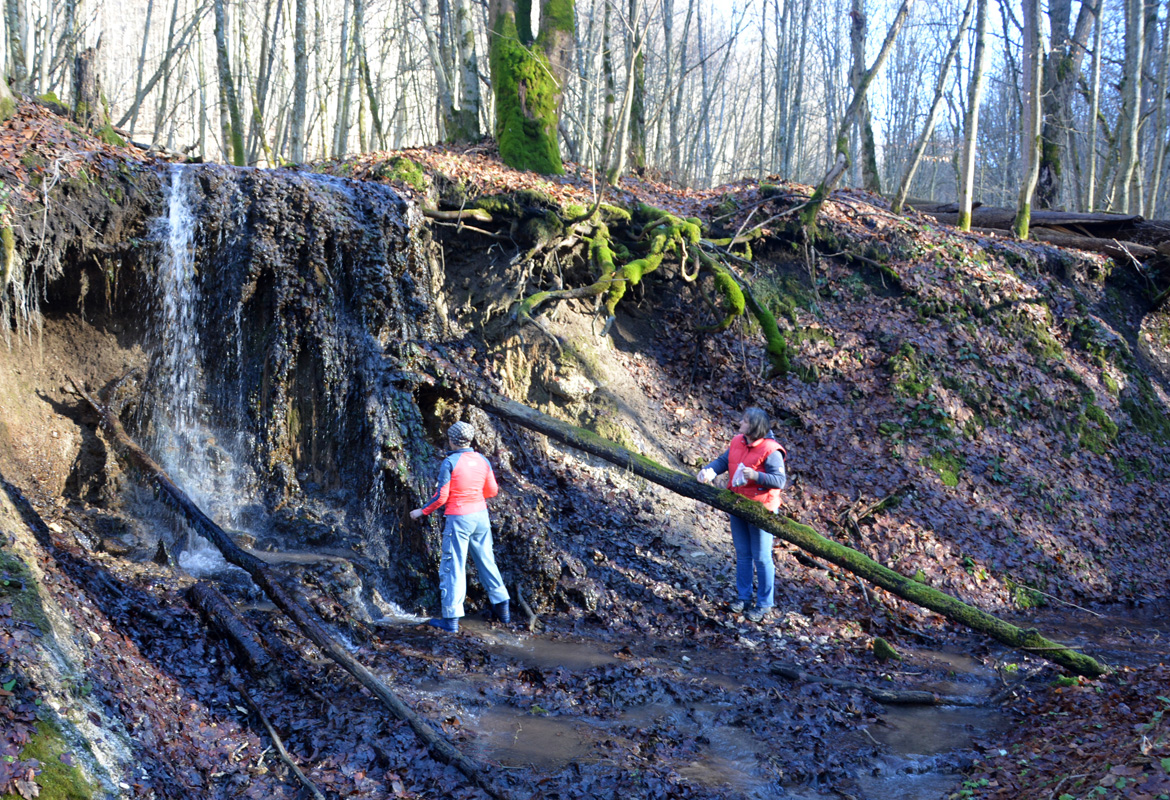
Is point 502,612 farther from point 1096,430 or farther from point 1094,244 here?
point 1094,244

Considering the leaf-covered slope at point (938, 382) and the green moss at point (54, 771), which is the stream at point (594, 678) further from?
the green moss at point (54, 771)

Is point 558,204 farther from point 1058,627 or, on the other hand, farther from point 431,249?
point 1058,627

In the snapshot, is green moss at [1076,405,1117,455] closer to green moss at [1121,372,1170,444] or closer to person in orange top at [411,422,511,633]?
green moss at [1121,372,1170,444]

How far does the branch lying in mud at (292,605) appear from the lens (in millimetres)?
4211

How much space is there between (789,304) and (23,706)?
1112cm

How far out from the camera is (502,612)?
6.84 metres

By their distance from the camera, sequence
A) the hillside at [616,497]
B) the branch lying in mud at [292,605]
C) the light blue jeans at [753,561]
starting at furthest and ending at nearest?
the light blue jeans at [753,561] → the hillside at [616,497] → the branch lying in mud at [292,605]

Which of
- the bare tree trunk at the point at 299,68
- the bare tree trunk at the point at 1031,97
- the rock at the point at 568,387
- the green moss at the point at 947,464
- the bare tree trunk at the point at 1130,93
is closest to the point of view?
the rock at the point at 568,387

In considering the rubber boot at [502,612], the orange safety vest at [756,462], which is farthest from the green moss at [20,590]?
the orange safety vest at [756,462]

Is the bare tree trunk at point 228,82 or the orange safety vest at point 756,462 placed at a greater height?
the bare tree trunk at point 228,82

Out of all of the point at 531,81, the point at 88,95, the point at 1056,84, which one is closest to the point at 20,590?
the point at 88,95

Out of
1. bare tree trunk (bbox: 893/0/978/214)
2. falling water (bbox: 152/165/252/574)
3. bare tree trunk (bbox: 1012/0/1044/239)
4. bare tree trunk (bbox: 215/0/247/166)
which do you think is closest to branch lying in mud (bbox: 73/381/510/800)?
falling water (bbox: 152/165/252/574)

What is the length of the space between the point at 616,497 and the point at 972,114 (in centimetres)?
1078

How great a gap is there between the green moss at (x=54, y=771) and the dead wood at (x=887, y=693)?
16.1ft
